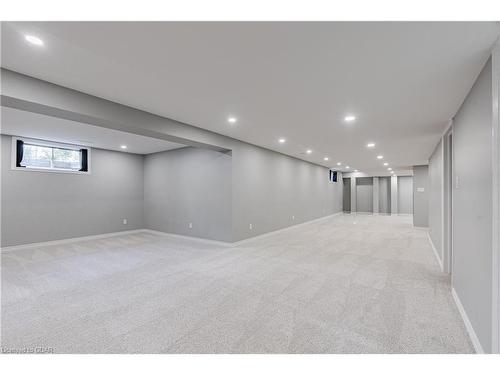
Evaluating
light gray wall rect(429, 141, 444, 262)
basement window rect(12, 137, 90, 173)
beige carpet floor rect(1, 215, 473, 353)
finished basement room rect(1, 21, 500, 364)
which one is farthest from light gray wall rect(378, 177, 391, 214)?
basement window rect(12, 137, 90, 173)

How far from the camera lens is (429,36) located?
164cm

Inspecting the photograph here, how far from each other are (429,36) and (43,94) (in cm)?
378

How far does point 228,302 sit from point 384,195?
1386 centimetres

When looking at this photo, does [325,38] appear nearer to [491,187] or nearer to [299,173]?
[491,187]

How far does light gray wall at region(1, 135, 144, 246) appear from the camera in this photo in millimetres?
5105

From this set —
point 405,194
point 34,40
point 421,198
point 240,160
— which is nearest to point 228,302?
point 34,40

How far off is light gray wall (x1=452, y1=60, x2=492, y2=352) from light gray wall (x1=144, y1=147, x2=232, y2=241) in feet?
13.2

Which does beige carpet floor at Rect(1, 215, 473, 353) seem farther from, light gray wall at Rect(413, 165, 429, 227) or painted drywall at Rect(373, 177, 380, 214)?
painted drywall at Rect(373, 177, 380, 214)

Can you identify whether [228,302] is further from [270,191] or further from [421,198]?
[421,198]

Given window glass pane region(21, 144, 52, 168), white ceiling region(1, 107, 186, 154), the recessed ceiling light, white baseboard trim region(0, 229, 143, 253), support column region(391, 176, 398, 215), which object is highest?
white ceiling region(1, 107, 186, 154)

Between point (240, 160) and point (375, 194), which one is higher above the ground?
point (240, 160)

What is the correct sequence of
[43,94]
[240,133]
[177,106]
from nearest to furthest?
[43,94]
[177,106]
[240,133]

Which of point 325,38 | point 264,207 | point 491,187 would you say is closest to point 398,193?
point 264,207

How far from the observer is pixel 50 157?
5785 mm
